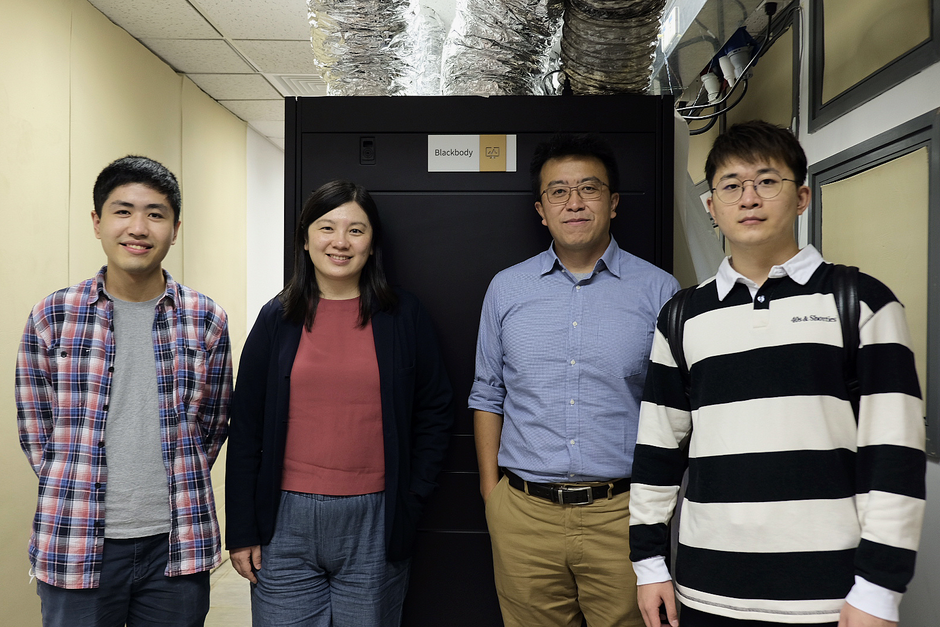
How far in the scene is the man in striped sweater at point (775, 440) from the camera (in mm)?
994

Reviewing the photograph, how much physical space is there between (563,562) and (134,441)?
1.02 m

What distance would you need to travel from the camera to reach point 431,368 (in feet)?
5.43

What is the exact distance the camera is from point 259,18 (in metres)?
2.94

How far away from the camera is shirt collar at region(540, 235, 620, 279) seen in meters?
1.56

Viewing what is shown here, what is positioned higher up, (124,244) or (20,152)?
(20,152)

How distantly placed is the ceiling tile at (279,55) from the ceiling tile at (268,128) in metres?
1.20

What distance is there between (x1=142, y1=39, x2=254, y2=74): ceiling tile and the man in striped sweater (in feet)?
9.69

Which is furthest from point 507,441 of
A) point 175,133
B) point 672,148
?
point 175,133

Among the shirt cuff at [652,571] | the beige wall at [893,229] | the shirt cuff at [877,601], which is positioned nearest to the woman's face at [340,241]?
the shirt cuff at [652,571]

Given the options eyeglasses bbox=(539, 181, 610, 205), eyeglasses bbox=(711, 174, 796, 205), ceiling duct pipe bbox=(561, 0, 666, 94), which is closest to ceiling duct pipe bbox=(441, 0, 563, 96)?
ceiling duct pipe bbox=(561, 0, 666, 94)

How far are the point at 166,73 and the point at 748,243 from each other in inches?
137

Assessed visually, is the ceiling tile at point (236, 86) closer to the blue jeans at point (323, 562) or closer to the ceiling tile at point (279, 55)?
the ceiling tile at point (279, 55)

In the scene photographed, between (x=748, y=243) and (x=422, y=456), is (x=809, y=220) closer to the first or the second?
(x=748, y=243)

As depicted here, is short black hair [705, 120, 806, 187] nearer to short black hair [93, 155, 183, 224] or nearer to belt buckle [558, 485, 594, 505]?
belt buckle [558, 485, 594, 505]
